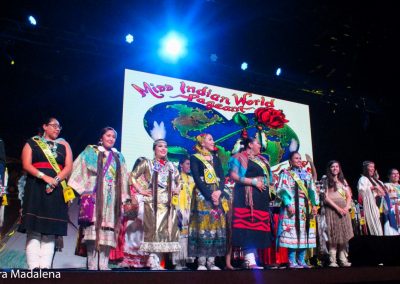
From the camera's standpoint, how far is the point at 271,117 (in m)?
8.46

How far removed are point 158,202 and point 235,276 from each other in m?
1.25

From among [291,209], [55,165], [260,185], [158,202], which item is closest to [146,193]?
[158,202]

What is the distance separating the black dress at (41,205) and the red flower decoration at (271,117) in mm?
4765

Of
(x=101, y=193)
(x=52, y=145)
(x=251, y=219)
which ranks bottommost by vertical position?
(x=251, y=219)

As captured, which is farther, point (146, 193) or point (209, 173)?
point (209, 173)

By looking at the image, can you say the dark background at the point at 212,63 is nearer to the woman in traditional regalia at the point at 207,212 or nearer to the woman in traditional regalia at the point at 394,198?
the woman in traditional regalia at the point at 394,198

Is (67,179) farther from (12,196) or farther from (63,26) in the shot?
(63,26)

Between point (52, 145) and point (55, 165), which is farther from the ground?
point (52, 145)

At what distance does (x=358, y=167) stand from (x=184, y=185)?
4967 mm

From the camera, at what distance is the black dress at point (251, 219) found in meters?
4.79

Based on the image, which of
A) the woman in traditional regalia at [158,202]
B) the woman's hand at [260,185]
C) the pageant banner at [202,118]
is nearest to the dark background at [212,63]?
the pageant banner at [202,118]

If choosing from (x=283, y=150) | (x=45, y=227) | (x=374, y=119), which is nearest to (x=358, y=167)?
(x=374, y=119)

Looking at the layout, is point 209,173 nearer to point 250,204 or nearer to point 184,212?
point 250,204

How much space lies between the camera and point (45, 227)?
411 centimetres
